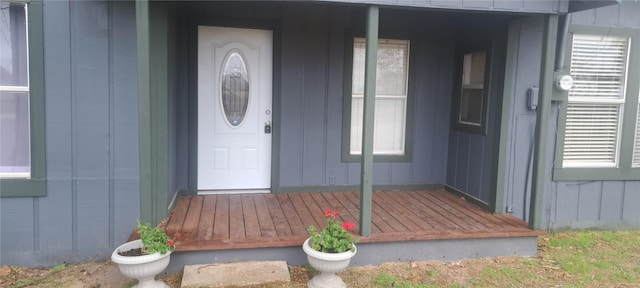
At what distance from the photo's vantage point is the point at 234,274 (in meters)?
3.14

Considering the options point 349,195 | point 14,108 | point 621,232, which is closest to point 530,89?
point 621,232

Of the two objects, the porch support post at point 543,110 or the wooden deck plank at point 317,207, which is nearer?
the porch support post at point 543,110

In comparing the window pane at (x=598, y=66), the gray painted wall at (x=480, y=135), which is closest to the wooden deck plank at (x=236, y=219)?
the gray painted wall at (x=480, y=135)

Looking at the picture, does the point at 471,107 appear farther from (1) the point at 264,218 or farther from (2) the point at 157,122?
(2) the point at 157,122

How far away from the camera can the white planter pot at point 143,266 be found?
112 inches

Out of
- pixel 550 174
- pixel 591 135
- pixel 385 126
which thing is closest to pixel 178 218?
pixel 385 126

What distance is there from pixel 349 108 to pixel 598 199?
2.76 metres

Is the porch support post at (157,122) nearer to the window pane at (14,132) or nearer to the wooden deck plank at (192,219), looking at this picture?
the wooden deck plank at (192,219)

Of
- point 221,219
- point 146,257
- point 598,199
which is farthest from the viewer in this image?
point 598,199

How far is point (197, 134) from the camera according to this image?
15.2 ft

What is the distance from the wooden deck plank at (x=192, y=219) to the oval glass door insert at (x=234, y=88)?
34.6 inches

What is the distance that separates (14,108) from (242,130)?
203 centimetres

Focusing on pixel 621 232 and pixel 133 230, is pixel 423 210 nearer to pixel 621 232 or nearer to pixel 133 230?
pixel 621 232

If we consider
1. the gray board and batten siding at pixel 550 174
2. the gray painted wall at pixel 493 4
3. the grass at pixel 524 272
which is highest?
the gray painted wall at pixel 493 4
